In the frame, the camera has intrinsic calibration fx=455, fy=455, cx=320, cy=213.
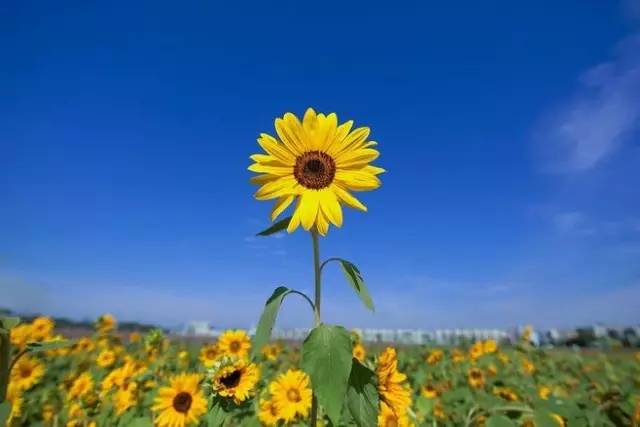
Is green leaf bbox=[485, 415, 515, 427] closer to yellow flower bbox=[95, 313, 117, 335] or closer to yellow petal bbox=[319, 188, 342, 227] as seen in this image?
yellow petal bbox=[319, 188, 342, 227]

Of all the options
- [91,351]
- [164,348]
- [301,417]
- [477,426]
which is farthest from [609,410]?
[91,351]

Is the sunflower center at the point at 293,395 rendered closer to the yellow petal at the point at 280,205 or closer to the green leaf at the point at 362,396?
the green leaf at the point at 362,396

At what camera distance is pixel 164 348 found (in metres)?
5.82

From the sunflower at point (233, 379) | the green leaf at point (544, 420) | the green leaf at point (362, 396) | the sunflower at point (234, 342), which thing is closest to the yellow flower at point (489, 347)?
the sunflower at point (234, 342)

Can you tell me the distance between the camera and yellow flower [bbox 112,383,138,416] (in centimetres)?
313

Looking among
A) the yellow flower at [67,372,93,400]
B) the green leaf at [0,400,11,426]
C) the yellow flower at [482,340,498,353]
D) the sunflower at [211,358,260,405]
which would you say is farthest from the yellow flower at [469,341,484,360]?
the green leaf at [0,400,11,426]

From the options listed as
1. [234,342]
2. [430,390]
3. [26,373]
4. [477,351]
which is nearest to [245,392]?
[234,342]

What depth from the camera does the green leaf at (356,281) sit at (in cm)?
146

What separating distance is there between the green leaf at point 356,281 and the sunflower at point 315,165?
0.23 meters

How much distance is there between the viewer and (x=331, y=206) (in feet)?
5.64

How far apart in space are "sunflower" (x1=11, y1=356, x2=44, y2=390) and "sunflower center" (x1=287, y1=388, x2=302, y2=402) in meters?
2.75

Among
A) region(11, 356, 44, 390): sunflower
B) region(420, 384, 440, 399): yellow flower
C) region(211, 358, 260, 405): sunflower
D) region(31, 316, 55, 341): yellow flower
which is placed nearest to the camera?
region(211, 358, 260, 405): sunflower

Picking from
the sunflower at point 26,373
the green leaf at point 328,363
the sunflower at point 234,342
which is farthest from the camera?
the sunflower at point 26,373

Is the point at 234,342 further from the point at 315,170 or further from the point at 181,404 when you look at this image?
the point at 315,170
